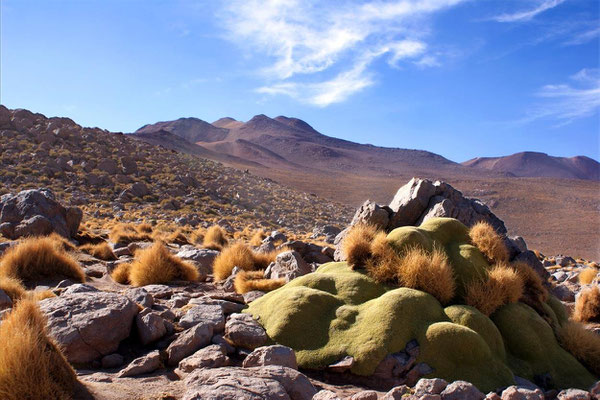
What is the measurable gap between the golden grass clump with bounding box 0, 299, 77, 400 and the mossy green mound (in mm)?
3150

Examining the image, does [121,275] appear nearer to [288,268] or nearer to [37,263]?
[37,263]

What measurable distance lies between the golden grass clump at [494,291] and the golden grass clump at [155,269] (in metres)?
6.97

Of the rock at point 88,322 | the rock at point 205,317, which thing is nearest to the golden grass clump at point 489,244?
the rock at point 205,317

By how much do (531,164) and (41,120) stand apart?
176516mm

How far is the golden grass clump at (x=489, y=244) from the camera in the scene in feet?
29.8

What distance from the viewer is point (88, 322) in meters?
6.61

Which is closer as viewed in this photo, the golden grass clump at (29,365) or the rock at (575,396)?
the golden grass clump at (29,365)

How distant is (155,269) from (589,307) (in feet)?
32.3

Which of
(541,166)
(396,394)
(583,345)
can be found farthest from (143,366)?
(541,166)

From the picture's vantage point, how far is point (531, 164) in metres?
183

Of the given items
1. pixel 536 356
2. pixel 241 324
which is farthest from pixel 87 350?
pixel 536 356

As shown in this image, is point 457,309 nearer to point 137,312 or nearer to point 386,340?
point 386,340

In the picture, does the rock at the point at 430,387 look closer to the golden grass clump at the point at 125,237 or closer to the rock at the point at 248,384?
the rock at the point at 248,384

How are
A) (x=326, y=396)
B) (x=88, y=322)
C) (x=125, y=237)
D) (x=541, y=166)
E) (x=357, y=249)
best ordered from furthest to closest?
(x=541, y=166) < (x=125, y=237) < (x=357, y=249) < (x=88, y=322) < (x=326, y=396)
